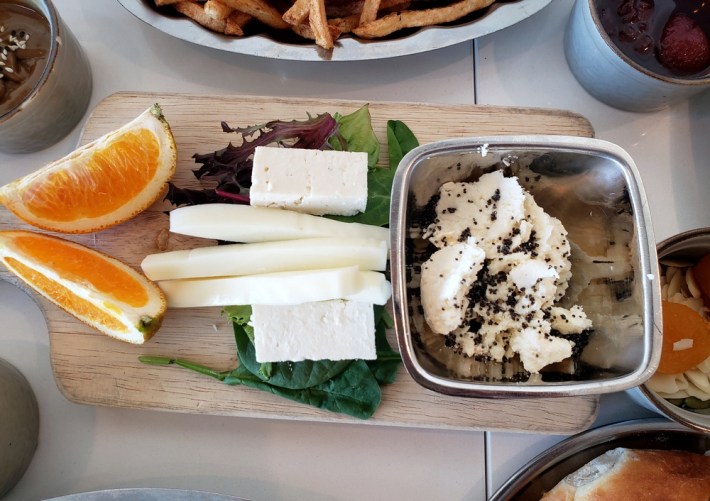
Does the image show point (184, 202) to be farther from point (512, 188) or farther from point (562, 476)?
point (562, 476)

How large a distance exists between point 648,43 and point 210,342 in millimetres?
985

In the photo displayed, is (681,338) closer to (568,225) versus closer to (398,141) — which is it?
(568,225)

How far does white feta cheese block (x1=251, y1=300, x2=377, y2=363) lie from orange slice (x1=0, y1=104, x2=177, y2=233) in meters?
0.31

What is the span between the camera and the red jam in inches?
42.1

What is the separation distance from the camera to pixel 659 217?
46.3 inches

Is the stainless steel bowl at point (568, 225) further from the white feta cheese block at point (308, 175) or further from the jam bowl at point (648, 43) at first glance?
the jam bowl at point (648, 43)

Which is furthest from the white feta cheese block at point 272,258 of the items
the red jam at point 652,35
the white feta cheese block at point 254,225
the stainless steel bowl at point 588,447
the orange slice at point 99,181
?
the red jam at point 652,35

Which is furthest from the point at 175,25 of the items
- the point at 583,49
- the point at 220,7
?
the point at 583,49

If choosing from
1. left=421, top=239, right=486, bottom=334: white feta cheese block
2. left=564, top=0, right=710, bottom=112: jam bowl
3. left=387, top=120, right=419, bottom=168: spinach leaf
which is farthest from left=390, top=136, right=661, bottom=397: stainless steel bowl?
left=564, top=0, right=710, bottom=112: jam bowl

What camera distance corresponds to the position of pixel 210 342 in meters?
1.07

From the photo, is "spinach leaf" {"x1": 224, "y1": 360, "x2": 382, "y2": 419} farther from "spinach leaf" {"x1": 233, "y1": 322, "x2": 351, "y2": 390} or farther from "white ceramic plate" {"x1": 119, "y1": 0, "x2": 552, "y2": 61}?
"white ceramic plate" {"x1": 119, "y1": 0, "x2": 552, "y2": 61}

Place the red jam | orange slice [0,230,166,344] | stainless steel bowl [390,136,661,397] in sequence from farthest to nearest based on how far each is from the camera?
1. the red jam
2. orange slice [0,230,166,344]
3. stainless steel bowl [390,136,661,397]

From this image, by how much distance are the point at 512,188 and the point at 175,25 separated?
0.70 meters

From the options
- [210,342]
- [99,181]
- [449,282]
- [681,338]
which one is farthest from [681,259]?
[99,181]
